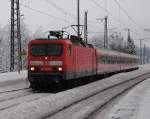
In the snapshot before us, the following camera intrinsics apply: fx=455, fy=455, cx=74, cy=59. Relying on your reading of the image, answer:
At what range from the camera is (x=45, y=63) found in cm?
2298

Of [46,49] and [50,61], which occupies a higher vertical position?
[46,49]

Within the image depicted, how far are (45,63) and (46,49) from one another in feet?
2.65

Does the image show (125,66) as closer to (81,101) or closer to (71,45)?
(71,45)

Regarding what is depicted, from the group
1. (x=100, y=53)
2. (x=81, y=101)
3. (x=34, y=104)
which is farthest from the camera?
(x=100, y=53)

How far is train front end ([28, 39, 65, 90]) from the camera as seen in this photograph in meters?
22.7

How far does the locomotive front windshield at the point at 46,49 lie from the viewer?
2317 centimetres

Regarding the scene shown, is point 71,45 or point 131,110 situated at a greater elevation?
point 71,45

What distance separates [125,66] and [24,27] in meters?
58.9

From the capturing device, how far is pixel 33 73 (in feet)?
75.0

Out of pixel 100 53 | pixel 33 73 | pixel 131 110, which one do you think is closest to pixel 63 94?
pixel 33 73

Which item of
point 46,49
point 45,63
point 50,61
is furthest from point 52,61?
point 46,49

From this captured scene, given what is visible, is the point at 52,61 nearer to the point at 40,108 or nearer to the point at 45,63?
the point at 45,63

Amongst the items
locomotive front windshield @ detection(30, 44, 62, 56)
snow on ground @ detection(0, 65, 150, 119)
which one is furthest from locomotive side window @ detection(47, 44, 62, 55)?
snow on ground @ detection(0, 65, 150, 119)

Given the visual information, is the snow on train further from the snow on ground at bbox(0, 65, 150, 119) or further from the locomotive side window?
the snow on ground at bbox(0, 65, 150, 119)
